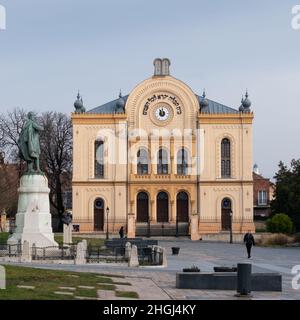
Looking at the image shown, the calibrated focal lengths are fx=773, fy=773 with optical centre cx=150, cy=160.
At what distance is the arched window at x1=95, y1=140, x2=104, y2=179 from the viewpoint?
74000mm

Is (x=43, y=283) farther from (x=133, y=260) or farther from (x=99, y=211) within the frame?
(x=99, y=211)

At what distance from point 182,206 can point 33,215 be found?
39.7m

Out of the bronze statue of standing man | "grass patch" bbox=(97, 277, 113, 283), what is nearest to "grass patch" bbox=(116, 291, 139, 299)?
"grass patch" bbox=(97, 277, 113, 283)

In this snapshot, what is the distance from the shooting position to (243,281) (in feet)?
66.2

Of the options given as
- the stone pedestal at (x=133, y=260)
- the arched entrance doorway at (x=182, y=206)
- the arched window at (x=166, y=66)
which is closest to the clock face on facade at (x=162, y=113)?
the arched window at (x=166, y=66)

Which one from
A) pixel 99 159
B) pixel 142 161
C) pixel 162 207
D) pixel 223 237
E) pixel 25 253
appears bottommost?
pixel 25 253

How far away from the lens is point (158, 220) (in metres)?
73.6

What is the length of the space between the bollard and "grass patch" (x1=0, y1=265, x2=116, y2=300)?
3625 millimetres

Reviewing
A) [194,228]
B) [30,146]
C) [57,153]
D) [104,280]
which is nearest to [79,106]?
[57,153]

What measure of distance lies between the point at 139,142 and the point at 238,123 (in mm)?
9656

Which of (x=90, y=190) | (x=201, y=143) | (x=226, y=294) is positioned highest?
(x=201, y=143)

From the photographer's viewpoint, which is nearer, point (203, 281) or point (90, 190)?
point (203, 281)
